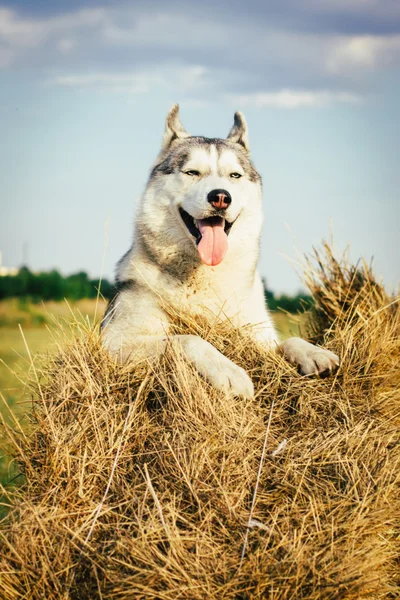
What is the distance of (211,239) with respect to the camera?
4.63 meters

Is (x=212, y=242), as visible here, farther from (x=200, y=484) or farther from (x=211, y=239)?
(x=200, y=484)

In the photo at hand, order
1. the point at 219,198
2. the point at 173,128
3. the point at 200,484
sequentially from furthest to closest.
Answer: the point at 173,128, the point at 219,198, the point at 200,484

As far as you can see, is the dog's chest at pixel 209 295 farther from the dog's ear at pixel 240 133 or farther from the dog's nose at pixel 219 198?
the dog's ear at pixel 240 133

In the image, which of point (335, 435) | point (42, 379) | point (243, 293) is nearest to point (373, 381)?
point (335, 435)

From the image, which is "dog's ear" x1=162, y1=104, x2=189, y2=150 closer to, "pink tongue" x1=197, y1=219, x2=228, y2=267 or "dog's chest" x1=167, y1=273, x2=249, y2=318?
"pink tongue" x1=197, y1=219, x2=228, y2=267

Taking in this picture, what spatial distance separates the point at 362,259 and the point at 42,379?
3.16 meters

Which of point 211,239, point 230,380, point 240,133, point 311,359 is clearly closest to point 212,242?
point 211,239

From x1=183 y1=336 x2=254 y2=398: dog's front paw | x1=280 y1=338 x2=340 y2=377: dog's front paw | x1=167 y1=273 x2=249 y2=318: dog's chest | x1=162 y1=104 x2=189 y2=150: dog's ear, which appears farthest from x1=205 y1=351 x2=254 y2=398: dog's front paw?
x1=162 y1=104 x2=189 y2=150: dog's ear

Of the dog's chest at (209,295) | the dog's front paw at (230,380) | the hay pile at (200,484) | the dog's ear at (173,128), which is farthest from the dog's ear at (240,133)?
the dog's front paw at (230,380)

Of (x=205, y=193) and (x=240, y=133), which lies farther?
(x=240, y=133)

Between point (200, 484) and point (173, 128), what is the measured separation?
3.45 metres

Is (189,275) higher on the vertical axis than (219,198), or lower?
lower

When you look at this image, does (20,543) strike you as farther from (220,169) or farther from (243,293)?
(220,169)

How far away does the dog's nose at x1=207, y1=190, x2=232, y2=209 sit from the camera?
447 cm
